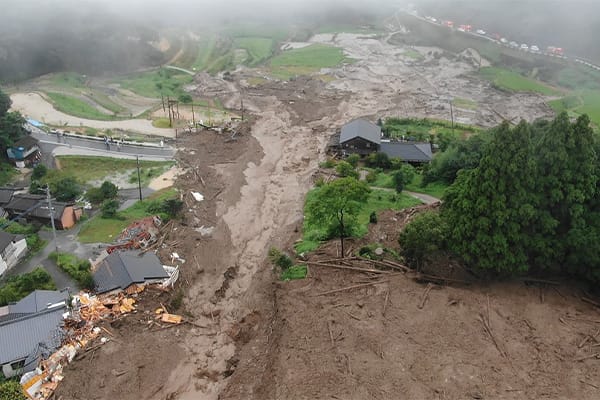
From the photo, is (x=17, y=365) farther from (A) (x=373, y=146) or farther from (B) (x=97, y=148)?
(A) (x=373, y=146)

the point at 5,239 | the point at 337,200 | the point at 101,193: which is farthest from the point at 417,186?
the point at 5,239

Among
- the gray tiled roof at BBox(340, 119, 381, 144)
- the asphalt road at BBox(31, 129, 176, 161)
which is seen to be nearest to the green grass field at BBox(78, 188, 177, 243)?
the asphalt road at BBox(31, 129, 176, 161)

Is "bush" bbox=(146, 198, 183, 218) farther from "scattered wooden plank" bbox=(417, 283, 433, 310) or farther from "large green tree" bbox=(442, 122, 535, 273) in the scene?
"large green tree" bbox=(442, 122, 535, 273)

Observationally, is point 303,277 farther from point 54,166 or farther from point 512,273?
point 54,166

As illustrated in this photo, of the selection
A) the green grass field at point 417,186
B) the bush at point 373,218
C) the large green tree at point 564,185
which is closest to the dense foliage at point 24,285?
the bush at point 373,218

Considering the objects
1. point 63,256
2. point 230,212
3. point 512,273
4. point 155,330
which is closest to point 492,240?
point 512,273
